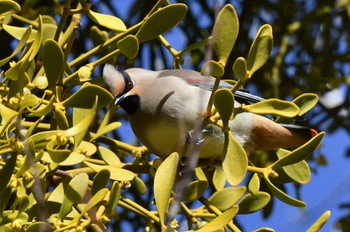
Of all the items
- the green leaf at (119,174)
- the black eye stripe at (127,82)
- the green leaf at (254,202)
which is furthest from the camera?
the black eye stripe at (127,82)

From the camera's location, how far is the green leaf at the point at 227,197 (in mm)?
1646

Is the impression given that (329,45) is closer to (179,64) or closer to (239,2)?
(239,2)

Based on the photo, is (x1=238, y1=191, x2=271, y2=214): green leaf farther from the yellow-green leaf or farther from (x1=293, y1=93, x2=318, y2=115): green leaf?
the yellow-green leaf

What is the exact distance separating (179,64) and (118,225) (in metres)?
0.97

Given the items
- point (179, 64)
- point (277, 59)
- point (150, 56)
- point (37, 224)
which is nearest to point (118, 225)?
point (150, 56)

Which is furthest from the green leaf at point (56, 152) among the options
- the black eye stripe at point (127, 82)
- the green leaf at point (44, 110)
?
the black eye stripe at point (127, 82)

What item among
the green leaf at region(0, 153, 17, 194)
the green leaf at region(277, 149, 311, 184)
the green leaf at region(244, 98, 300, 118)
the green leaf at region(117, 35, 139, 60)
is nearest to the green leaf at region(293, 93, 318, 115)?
the green leaf at region(277, 149, 311, 184)

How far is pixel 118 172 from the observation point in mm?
1494

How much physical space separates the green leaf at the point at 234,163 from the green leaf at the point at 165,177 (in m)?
0.11

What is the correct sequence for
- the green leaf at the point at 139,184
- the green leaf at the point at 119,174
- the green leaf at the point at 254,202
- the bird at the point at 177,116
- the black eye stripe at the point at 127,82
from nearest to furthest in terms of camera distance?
the green leaf at the point at 119,174 → the green leaf at the point at 254,202 → the green leaf at the point at 139,184 → the bird at the point at 177,116 → the black eye stripe at the point at 127,82

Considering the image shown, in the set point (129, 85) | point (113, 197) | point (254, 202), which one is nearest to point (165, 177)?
point (113, 197)

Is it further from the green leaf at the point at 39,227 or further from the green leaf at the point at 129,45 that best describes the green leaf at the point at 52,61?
the green leaf at the point at 39,227

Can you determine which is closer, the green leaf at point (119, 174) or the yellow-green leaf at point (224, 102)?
the yellow-green leaf at point (224, 102)

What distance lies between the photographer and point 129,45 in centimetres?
145
